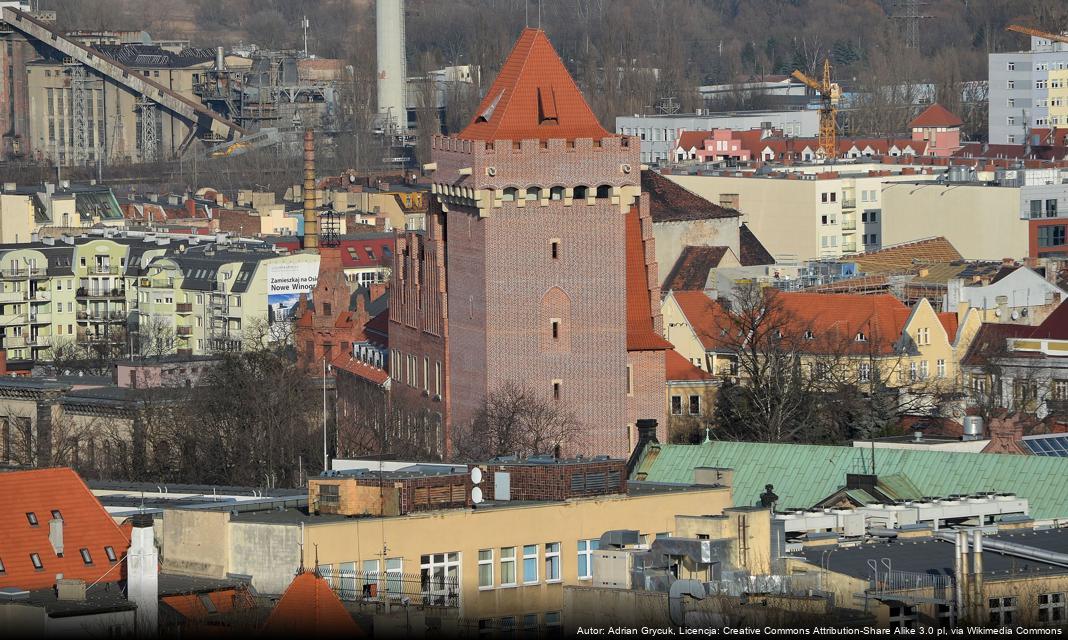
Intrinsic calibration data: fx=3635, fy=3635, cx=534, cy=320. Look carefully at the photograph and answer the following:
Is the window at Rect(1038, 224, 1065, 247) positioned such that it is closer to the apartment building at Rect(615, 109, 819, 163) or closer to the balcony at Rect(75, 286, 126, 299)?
the balcony at Rect(75, 286, 126, 299)

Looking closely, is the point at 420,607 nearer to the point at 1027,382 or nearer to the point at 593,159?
the point at 593,159


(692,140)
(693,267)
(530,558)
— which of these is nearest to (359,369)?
(693,267)

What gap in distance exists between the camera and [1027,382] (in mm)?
84188

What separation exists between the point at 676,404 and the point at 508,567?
37104 mm

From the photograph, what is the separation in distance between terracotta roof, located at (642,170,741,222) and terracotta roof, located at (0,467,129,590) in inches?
2150

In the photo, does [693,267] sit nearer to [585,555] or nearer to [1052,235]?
[1052,235]

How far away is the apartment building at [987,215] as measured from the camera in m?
122

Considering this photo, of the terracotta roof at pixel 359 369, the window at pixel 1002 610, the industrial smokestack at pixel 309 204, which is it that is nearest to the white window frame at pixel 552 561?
the window at pixel 1002 610

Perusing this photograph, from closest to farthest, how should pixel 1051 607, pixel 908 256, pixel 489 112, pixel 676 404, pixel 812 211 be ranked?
pixel 1051 607
pixel 489 112
pixel 676 404
pixel 908 256
pixel 812 211

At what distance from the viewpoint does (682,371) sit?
85.1m

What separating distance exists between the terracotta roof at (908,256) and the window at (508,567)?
203ft

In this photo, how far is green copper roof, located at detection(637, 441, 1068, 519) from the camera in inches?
2200

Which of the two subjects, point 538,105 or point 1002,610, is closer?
point 1002,610

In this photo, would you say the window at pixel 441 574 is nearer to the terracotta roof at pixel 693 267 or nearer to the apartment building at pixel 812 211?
the terracotta roof at pixel 693 267
